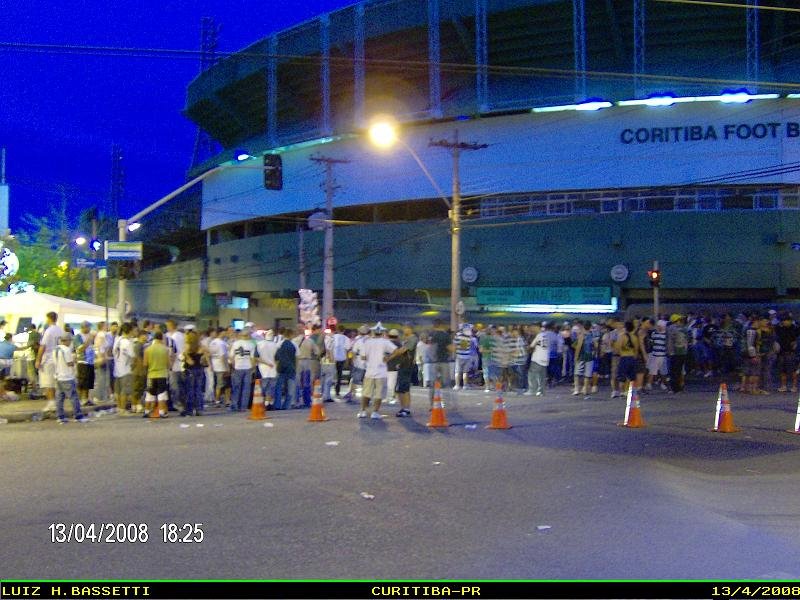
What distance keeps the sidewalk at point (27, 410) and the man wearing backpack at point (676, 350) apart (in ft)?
43.8

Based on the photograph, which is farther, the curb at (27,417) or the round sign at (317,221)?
the round sign at (317,221)

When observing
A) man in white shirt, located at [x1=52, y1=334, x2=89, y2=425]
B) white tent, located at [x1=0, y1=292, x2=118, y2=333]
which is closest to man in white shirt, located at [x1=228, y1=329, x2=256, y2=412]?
man in white shirt, located at [x1=52, y1=334, x2=89, y2=425]

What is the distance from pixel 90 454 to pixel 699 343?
1842 cm

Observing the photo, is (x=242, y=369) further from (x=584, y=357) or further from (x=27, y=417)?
(x=584, y=357)

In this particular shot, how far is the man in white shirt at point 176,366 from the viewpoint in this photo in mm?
18359

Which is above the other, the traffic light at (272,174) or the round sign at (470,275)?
the traffic light at (272,174)

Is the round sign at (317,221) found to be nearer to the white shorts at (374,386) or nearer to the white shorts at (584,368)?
the white shorts at (584,368)

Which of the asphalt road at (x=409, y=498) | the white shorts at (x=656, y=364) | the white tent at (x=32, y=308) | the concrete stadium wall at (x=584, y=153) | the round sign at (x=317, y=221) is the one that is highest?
the concrete stadium wall at (x=584, y=153)

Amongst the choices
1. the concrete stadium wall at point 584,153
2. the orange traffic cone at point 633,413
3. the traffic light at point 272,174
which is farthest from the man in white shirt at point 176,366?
the concrete stadium wall at point 584,153

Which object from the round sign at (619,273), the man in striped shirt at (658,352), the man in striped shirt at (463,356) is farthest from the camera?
the round sign at (619,273)

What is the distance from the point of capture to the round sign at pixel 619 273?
3950cm

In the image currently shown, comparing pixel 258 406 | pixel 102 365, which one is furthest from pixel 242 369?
pixel 102 365

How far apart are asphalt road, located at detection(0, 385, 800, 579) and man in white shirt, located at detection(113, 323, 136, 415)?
6.75 ft

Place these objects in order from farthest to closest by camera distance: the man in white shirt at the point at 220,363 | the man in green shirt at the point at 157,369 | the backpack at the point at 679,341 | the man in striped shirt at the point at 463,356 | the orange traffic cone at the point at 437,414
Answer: the man in striped shirt at the point at 463,356, the backpack at the point at 679,341, the man in white shirt at the point at 220,363, the man in green shirt at the point at 157,369, the orange traffic cone at the point at 437,414
